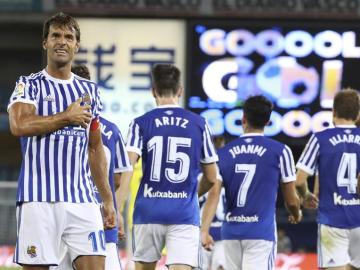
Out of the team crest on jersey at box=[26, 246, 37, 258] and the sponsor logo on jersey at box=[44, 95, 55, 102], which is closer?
the team crest on jersey at box=[26, 246, 37, 258]

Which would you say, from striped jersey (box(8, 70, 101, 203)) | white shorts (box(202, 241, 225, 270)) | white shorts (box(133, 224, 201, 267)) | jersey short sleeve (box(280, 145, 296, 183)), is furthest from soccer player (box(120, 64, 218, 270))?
white shorts (box(202, 241, 225, 270))

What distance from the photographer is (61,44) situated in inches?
295

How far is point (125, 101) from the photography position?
20219 millimetres

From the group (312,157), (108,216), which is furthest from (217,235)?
(108,216)

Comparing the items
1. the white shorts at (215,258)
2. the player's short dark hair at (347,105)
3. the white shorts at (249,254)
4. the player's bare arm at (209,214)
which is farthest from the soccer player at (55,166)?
the white shorts at (215,258)

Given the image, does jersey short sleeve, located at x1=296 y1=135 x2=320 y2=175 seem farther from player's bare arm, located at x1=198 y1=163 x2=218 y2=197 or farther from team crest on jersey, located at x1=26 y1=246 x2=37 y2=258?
team crest on jersey, located at x1=26 y1=246 x2=37 y2=258

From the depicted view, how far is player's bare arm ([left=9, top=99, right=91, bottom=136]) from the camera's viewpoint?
7.30 meters

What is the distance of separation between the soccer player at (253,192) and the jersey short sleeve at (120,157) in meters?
0.96

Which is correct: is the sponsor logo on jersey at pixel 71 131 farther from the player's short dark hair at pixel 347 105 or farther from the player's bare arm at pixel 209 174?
the player's short dark hair at pixel 347 105

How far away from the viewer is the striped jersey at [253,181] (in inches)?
397

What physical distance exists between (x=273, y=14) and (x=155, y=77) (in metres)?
10.2

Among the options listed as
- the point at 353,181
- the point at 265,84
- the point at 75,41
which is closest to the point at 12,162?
the point at 265,84

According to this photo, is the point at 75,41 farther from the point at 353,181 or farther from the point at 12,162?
the point at 12,162

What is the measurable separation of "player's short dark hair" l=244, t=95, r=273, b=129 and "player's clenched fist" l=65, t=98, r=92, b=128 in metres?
2.95
